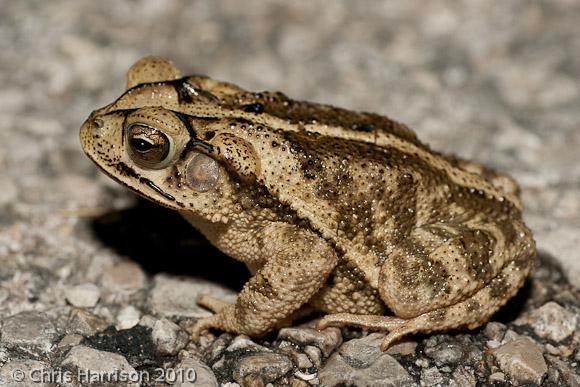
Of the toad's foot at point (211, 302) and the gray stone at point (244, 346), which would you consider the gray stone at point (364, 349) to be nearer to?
the gray stone at point (244, 346)

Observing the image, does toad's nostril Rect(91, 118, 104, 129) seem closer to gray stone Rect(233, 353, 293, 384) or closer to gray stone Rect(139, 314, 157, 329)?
gray stone Rect(139, 314, 157, 329)

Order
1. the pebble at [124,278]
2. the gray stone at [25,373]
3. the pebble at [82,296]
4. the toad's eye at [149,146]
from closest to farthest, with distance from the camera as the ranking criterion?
the gray stone at [25,373] → the toad's eye at [149,146] → the pebble at [82,296] → the pebble at [124,278]

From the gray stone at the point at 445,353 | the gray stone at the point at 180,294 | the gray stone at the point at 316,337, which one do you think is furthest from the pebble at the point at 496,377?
the gray stone at the point at 180,294

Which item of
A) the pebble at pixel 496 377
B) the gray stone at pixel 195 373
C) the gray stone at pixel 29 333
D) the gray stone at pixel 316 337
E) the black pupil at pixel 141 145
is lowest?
the gray stone at pixel 29 333

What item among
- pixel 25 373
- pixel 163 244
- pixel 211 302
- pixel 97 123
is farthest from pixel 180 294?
pixel 97 123

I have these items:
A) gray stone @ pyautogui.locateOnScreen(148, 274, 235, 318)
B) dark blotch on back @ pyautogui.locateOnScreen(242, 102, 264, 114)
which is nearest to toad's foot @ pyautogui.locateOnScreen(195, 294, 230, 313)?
gray stone @ pyautogui.locateOnScreen(148, 274, 235, 318)

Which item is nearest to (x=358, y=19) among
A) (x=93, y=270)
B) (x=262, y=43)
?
(x=262, y=43)

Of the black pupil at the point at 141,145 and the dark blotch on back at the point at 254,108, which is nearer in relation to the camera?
the black pupil at the point at 141,145
